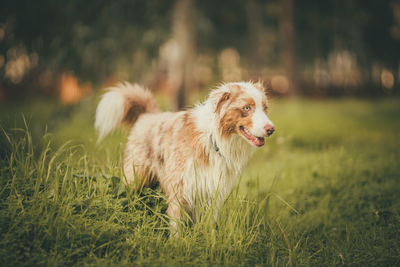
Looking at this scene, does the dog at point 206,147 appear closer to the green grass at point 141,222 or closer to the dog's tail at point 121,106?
the green grass at point 141,222

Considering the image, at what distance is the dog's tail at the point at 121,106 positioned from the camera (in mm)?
3775

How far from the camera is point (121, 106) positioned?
12.6 ft

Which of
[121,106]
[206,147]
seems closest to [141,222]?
[206,147]

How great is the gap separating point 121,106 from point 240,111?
5.33ft

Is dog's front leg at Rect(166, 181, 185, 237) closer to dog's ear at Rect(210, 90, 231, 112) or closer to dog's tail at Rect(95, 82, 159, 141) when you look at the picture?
dog's ear at Rect(210, 90, 231, 112)

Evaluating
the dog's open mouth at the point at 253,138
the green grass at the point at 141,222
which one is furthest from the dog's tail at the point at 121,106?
the dog's open mouth at the point at 253,138

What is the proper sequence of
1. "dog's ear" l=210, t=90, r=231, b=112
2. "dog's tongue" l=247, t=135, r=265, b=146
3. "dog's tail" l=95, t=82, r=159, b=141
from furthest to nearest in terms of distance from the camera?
1. "dog's tail" l=95, t=82, r=159, b=141
2. "dog's ear" l=210, t=90, r=231, b=112
3. "dog's tongue" l=247, t=135, r=265, b=146

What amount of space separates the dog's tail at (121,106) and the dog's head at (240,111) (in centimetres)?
136

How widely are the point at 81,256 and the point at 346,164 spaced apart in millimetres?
4173

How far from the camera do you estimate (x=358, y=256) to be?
9.50 ft

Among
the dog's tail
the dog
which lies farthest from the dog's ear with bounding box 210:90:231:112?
the dog's tail

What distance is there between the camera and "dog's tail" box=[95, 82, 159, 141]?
3775 millimetres

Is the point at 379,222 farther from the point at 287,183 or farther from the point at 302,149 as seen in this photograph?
the point at 302,149

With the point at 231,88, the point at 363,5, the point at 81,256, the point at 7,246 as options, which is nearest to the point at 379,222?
the point at 231,88
